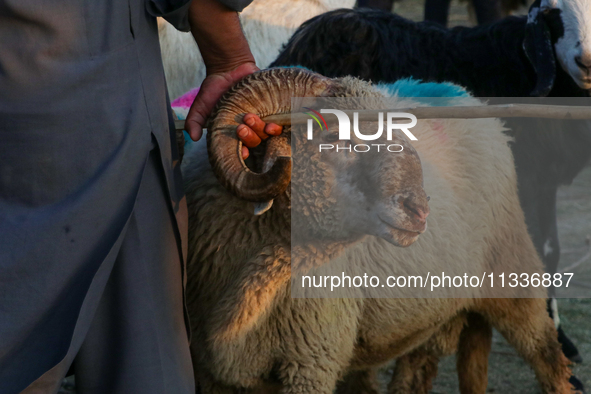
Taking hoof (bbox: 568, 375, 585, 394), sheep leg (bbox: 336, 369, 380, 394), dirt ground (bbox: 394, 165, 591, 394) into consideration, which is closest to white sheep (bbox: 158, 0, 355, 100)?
sheep leg (bbox: 336, 369, 380, 394)

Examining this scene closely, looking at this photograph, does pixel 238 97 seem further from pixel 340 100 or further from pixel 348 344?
pixel 348 344

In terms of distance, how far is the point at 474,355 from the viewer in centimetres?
272

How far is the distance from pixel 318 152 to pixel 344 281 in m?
0.48

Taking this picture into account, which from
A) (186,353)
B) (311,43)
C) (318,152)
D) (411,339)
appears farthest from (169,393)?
(311,43)

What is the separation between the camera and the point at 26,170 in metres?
1.36

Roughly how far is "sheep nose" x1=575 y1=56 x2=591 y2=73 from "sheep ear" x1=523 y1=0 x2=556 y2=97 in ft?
0.41

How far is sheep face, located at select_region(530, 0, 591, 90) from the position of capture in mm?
2582

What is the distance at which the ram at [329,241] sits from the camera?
1.67 m

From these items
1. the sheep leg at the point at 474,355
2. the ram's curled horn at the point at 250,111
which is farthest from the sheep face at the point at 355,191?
the sheep leg at the point at 474,355

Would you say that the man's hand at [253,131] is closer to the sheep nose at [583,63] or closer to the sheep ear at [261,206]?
the sheep ear at [261,206]

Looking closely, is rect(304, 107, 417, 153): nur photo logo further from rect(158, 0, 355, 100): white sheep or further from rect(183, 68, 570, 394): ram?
rect(158, 0, 355, 100): white sheep

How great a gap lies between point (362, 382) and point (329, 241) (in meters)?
1.26

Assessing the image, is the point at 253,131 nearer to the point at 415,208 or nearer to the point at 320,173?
the point at 320,173

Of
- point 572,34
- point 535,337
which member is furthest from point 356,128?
point 572,34
